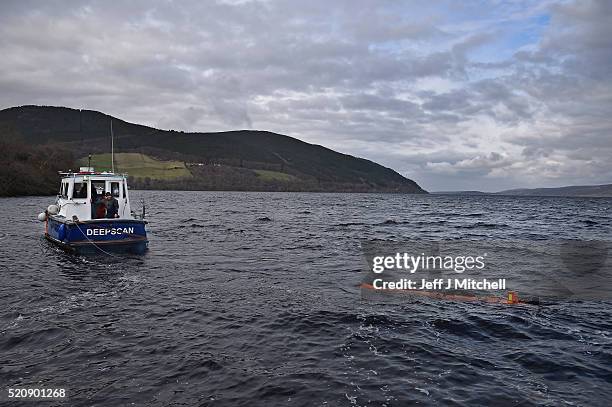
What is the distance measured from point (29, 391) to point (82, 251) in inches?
640

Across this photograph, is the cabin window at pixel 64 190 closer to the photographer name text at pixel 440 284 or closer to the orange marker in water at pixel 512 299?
the photographer name text at pixel 440 284

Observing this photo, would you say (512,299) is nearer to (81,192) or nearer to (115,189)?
(115,189)

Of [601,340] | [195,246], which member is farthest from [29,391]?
[195,246]

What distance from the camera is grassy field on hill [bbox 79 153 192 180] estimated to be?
16388cm

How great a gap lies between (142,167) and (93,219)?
537ft

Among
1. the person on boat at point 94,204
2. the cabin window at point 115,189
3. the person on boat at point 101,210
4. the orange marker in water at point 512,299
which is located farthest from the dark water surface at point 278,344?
the cabin window at point 115,189

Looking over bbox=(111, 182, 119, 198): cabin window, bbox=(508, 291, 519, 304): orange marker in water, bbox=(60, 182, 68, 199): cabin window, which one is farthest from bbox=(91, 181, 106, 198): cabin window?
bbox=(508, 291, 519, 304): orange marker in water

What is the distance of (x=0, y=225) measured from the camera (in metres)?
38.0

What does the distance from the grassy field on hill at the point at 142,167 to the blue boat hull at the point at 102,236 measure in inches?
5391

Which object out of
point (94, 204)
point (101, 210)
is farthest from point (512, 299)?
point (94, 204)

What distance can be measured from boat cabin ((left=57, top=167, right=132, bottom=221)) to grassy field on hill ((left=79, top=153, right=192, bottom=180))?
133827 mm

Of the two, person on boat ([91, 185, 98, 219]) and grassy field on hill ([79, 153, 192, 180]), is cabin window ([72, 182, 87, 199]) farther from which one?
grassy field on hill ([79, 153, 192, 180])

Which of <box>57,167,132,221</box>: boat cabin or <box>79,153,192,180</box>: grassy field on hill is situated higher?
<box>79,153,192,180</box>: grassy field on hill

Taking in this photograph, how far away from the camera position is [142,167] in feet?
582
